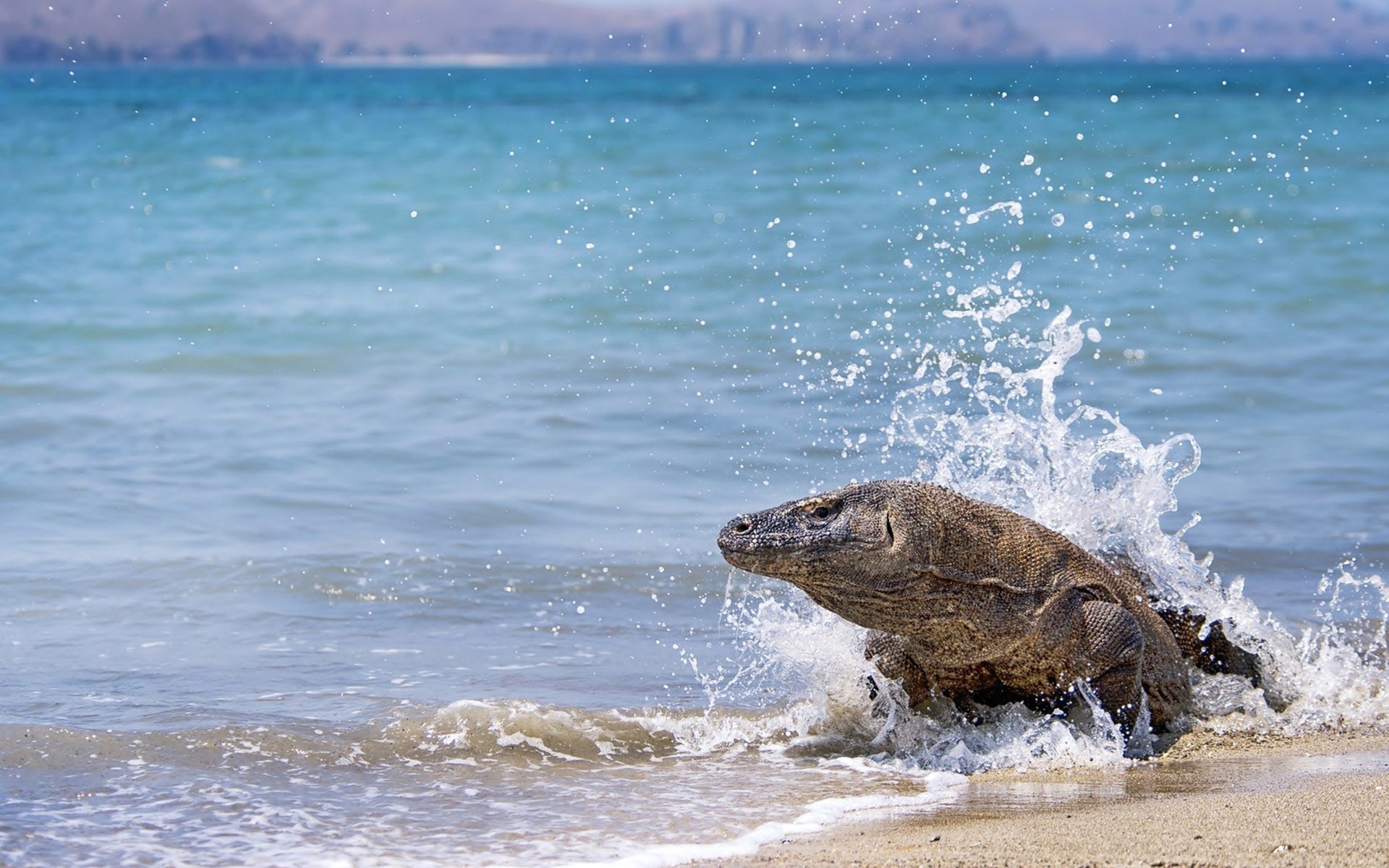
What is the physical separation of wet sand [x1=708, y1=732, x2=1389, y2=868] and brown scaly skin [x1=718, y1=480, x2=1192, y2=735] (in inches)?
13.2

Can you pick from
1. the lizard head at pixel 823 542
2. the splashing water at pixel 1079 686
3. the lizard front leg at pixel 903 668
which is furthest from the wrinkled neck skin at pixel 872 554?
the splashing water at pixel 1079 686

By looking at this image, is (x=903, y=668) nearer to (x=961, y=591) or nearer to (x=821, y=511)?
(x=961, y=591)

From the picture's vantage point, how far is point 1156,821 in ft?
13.7

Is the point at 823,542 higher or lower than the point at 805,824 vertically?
higher

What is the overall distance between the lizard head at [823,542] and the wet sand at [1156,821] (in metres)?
0.70

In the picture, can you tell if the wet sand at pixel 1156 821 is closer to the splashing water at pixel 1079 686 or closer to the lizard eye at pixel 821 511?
the splashing water at pixel 1079 686

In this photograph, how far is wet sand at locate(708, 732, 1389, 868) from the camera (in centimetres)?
385

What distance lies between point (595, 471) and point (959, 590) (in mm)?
4428

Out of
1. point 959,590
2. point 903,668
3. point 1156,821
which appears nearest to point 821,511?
point 959,590

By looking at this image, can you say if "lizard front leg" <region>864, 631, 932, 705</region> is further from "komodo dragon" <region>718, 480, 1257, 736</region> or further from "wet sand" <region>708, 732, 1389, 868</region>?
"wet sand" <region>708, 732, 1389, 868</region>

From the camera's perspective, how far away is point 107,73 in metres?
101

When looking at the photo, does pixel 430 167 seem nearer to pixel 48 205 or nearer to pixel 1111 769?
pixel 48 205

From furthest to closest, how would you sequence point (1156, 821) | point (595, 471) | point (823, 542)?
point (595, 471), point (823, 542), point (1156, 821)

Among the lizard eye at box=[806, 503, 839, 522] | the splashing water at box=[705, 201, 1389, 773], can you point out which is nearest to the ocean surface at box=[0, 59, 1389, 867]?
the splashing water at box=[705, 201, 1389, 773]
